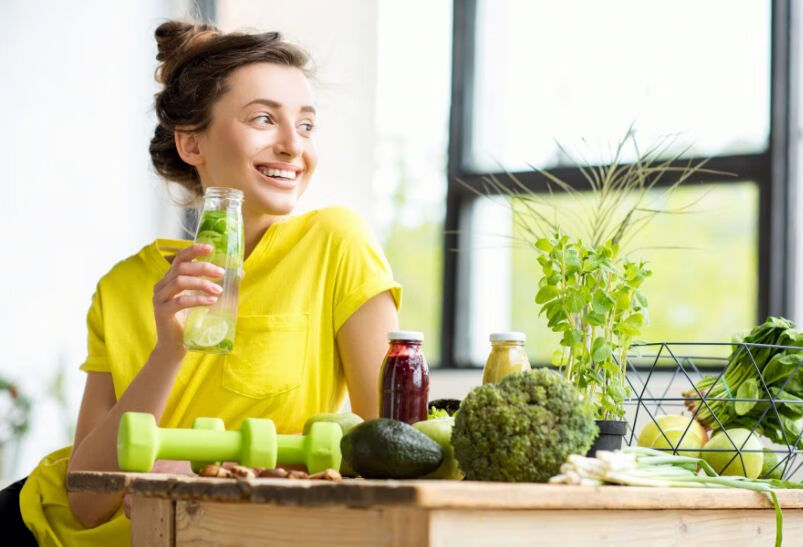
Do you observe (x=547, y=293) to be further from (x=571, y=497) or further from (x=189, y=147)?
(x=189, y=147)

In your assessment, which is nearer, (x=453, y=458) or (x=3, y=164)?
(x=453, y=458)

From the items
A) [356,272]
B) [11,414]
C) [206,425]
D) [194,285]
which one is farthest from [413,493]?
[11,414]

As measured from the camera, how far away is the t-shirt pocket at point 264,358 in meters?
1.68

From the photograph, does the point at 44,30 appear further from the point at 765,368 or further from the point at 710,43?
the point at 765,368

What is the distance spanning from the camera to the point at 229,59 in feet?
6.04

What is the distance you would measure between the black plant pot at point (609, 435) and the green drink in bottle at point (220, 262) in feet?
1.48

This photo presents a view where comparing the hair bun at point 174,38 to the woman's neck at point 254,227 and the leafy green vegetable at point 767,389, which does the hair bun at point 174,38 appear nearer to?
the woman's neck at point 254,227

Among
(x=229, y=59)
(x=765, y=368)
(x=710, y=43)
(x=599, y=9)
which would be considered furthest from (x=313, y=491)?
(x=599, y=9)

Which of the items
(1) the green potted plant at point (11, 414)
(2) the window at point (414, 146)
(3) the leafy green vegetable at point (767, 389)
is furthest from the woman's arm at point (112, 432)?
(2) the window at point (414, 146)

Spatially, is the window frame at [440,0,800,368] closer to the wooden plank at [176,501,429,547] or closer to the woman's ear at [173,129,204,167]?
the woman's ear at [173,129,204,167]

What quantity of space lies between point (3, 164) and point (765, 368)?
10.3 ft

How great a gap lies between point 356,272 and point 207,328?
49 cm

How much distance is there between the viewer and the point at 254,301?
1.74 metres

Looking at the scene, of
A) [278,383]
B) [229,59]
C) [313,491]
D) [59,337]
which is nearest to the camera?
[313,491]
